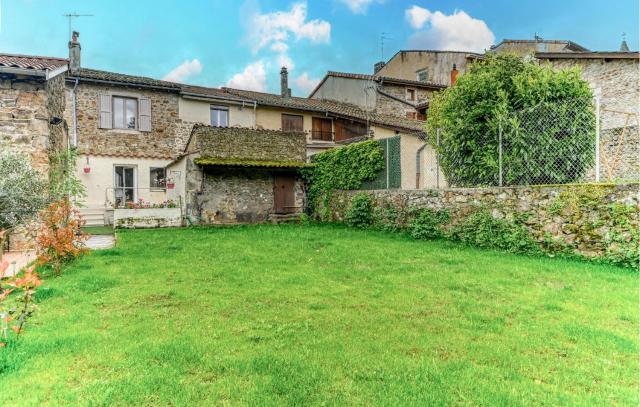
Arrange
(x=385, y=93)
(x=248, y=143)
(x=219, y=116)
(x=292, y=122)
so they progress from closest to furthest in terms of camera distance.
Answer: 1. (x=248, y=143)
2. (x=219, y=116)
3. (x=292, y=122)
4. (x=385, y=93)

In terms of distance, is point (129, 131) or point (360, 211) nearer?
point (360, 211)

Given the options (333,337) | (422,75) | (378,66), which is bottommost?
(333,337)

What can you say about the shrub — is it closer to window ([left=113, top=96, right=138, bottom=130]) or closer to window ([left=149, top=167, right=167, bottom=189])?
window ([left=149, top=167, right=167, bottom=189])

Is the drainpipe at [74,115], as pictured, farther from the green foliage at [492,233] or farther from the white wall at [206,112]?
the green foliage at [492,233]

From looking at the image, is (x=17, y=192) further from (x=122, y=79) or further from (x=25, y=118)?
(x=122, y=79)

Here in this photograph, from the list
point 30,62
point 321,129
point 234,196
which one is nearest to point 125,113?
point 234,196

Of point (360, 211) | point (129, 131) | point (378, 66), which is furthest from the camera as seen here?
point (378, 66)

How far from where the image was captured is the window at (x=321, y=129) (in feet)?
74.3

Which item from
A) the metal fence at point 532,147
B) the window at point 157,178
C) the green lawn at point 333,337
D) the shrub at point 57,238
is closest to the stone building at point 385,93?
the window at point 157,178

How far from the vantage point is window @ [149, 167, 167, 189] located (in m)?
18.5

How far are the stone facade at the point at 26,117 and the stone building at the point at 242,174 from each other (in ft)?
18.8

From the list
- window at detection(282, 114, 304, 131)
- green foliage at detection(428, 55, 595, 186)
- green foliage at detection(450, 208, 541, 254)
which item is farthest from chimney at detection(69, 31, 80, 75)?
green foliage at detection(450, 208, 541, 254)

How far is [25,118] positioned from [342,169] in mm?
9687

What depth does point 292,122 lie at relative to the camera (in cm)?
2205
